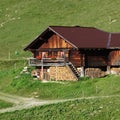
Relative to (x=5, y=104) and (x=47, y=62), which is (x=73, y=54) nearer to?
(x=47, y=62)

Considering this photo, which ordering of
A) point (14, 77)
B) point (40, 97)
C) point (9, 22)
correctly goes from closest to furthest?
point (40, 97), point (14, 77), point (9, 22)

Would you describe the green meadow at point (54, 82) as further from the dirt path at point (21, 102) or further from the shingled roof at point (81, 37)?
the shingled roof at point (81, 37)

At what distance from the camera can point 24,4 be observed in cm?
11069

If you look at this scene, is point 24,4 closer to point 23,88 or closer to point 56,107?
point 23,88

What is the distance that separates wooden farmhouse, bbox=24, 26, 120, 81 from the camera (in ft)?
187

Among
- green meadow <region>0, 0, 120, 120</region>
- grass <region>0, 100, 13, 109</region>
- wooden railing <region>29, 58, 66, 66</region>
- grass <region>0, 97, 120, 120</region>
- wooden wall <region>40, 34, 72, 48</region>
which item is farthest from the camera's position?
wooden wall <region>40, 34, 72, 48</region>

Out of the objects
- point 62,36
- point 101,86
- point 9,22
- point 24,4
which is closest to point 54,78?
point 62,36

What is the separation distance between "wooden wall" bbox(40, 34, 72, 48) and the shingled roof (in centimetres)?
54

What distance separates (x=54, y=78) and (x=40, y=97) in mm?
7519

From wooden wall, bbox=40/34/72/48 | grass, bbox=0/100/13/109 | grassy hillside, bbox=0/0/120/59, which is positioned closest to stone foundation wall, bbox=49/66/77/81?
wooden wall, bbox=40/34/72/48

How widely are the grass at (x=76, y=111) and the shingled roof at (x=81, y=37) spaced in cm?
1423

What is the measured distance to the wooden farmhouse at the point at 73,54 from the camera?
2245 inches

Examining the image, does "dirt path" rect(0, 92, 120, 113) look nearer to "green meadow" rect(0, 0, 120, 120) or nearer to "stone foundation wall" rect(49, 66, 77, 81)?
"green meadow" rect(0, 0, 120, 120)

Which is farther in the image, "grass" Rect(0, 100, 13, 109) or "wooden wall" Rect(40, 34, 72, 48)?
"wooden wall" Rect(40, 34, 72, 48)
